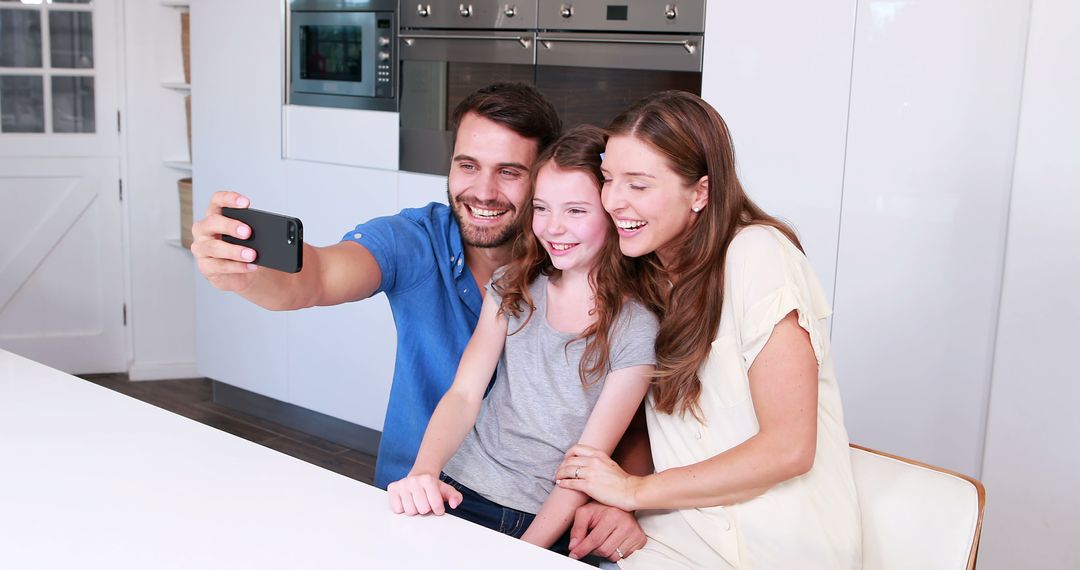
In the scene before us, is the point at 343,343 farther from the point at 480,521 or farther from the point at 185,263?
the point at 480,521

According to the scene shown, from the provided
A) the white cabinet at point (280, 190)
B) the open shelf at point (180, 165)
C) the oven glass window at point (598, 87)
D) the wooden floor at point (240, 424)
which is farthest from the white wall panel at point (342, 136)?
the wooden floor at point (240, 424)

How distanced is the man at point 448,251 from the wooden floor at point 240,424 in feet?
5.26

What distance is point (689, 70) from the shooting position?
9.44 ft

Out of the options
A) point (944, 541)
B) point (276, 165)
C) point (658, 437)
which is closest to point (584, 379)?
point (658, 437)

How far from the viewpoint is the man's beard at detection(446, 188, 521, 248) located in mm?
1938

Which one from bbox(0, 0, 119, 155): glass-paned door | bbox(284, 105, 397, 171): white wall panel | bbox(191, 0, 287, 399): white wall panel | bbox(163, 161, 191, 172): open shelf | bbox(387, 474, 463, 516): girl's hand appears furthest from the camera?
bbox(163, 161, 191, 172): open shelf

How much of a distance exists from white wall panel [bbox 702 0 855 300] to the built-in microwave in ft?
4.17

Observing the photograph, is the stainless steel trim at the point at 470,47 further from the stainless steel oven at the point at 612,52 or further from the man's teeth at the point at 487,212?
the man's teeth at the point at 487,212

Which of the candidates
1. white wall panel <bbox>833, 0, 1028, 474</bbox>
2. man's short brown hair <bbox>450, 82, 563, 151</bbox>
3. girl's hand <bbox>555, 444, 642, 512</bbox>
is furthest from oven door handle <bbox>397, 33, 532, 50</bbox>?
girl's hand <bbox>555, 444, 642, 512</bbox>

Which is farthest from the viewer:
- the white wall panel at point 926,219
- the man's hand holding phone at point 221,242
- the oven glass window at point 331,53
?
the oven glass window at point 331,53

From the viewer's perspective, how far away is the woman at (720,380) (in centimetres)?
144

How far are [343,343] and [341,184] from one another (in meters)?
0.58

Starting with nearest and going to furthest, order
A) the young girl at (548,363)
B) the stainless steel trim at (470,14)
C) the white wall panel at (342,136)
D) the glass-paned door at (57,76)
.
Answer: the young girl at (548,363), the stainless steel trim at (470,14), the white wall panel at (342,136), the glass-paned door at (57,76)

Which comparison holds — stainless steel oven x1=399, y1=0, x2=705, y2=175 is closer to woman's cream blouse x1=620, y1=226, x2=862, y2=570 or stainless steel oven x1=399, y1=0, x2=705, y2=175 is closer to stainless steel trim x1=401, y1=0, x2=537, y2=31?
stainless steel trim x1=401, y1=0, x2=537, y2=31
